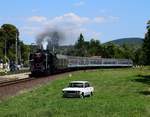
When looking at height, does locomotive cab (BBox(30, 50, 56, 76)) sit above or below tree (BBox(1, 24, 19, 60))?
below

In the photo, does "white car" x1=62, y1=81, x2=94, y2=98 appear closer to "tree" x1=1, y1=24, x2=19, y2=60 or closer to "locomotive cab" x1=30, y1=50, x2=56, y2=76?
"locomotive cab" x1=30, y1=50, x2=56, y2=76

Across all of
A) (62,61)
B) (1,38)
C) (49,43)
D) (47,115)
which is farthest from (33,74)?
(1,38)

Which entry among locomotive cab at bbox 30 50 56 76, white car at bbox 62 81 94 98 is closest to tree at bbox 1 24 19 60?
locomotive cab at bbox 30 50 56 76

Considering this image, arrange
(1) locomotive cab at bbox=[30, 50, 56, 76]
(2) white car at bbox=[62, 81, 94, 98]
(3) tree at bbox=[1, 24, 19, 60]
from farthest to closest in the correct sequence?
(3) tree at bbox=[1, 24, 19, 60] < (1) locomotive cab at bbox=[30, 50, 56, 76] < (2) white car at bbox=[62, 81, 94, 98]

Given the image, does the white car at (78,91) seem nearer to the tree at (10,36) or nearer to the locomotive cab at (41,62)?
the locomotive cab at (41,62)

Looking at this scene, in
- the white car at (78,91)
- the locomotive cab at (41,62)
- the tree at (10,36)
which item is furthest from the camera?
the tree at (10,36)

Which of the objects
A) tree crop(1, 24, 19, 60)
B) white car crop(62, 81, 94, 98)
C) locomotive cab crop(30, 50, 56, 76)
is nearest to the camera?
white car crop(62, 81, 94, 98)

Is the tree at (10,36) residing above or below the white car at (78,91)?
above

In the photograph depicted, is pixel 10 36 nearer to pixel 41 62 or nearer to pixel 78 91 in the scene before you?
pixel 41 62

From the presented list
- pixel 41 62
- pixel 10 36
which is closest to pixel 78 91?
pixel 41 62

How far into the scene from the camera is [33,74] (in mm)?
71688

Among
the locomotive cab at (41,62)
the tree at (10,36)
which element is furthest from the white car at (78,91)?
the tree at (10,36)

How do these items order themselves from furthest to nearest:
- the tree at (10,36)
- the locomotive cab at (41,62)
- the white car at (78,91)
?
the tree at (10,36) < the locomotive cab at (41,62) < the white car at (78,91)

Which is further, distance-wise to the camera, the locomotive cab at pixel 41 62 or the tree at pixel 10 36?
the tree at pixel 10 36
